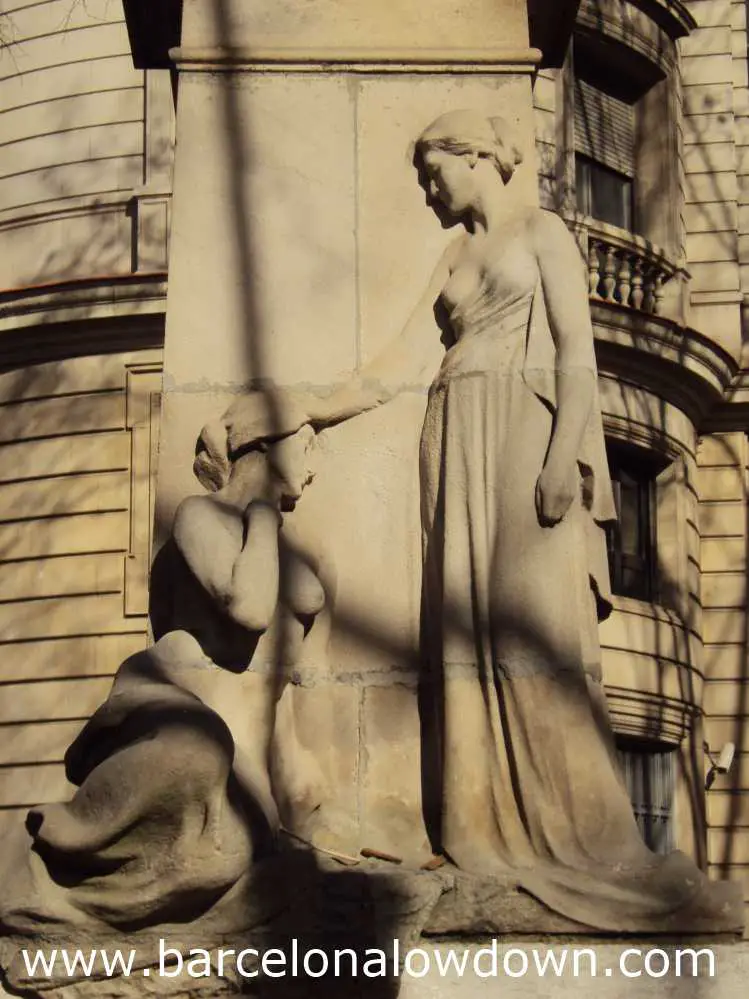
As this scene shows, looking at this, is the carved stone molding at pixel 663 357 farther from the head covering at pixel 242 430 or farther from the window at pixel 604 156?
the head covering at pixel 242 430

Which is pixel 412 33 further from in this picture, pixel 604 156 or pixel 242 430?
pixel 604 156

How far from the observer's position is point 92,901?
590 cm

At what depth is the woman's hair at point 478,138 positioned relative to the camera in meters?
7.27

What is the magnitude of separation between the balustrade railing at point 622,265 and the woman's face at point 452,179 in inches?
511

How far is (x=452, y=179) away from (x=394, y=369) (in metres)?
0.70

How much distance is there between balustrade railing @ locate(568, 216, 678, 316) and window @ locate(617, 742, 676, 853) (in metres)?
4.42

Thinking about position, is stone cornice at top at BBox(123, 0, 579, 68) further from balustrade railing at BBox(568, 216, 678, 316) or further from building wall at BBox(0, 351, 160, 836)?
balustrade railing at BBox(568, 216, 678, 316)

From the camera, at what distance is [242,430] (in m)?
6.94

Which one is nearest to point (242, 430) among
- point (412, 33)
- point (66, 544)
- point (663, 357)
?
point (412, 33)

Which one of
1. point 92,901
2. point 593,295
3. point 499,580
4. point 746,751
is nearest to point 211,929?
point 92,901

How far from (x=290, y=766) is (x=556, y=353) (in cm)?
162

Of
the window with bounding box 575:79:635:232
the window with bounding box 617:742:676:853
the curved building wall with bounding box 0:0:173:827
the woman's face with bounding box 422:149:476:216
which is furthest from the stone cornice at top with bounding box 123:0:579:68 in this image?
the window with bounding box 575:79:635:232

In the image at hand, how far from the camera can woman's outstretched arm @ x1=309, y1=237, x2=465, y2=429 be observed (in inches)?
281

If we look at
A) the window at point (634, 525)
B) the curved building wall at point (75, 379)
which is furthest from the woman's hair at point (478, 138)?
the window at point (634, 525)
